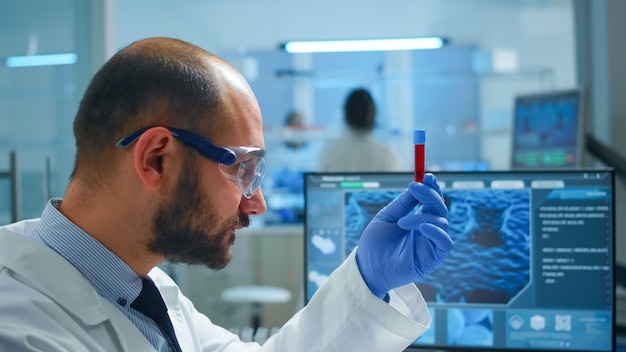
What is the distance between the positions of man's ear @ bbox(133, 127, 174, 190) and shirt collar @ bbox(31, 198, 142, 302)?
0.42 ft

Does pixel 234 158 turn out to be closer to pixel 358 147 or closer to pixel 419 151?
pixel 419 151

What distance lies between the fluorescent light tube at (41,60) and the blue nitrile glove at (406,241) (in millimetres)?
1704

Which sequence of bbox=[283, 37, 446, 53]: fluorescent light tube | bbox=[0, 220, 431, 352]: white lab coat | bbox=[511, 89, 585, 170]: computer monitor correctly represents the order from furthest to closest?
bbox=[283, 37, 446, 53]: fluorescent light tube, bbox=[511, 89, 585, 170]: computer monitor, bbox=[0, 220, 431, 352]: white lab coat

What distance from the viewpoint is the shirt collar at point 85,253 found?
101cm

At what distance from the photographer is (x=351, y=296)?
3.76 ft

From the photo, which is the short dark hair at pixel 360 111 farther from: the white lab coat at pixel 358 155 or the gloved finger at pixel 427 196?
the gloved finger at pixel 427 196

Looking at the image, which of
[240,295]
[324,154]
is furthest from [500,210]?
[240,295]

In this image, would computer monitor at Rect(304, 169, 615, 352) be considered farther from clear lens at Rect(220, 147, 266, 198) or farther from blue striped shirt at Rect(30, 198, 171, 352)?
blue striped shirt at Rect(30, 198, 171, 352)

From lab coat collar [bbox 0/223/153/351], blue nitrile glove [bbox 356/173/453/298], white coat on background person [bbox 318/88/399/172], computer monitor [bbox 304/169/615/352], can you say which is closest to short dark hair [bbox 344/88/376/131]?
white coat on background person [bbox 318/88/399/172]

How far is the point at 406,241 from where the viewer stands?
1.12 m

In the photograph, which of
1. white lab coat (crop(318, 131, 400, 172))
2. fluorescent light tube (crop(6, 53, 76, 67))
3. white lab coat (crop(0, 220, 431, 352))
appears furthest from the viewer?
white lab coat (crop(318, 131, 400, 172))

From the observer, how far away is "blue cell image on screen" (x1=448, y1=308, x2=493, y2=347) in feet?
4.51

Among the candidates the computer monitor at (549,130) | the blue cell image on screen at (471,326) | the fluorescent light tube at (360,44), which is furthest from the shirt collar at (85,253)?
the fluorescent light tube at (360,44)

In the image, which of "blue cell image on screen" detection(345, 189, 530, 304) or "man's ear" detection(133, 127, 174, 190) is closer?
"man's ear" detection(133, 127, 174, 190)
